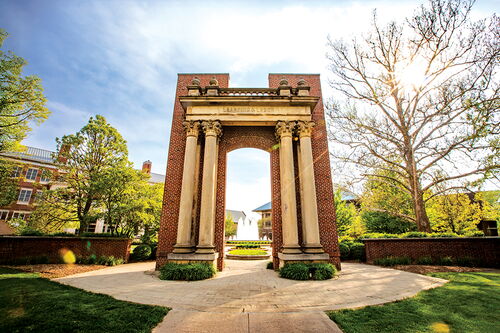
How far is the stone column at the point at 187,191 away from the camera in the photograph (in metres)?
9.46

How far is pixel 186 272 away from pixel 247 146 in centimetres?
727

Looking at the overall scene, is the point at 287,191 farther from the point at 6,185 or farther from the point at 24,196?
the point at 24,196

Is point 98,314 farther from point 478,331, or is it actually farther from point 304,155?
point 304,155

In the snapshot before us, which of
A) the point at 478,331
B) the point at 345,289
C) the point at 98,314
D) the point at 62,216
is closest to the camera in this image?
the point at 478,331

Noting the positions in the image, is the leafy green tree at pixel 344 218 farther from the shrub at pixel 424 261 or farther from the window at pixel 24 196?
the window at pixel 24 196

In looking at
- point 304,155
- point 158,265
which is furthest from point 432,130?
point 158,265

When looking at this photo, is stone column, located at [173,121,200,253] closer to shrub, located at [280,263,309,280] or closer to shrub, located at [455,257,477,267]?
shrub, located at [280,263,309,280]

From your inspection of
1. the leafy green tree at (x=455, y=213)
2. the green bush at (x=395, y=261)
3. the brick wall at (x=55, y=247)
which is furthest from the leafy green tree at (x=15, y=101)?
the leafy green tree at (x=455, y=213)

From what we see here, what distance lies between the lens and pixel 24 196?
28.8 m

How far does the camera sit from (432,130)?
13797 mm

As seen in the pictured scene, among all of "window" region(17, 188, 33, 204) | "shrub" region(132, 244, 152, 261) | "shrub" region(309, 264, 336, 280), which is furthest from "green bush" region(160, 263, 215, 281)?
"window" region(17, 188, 33, 204)

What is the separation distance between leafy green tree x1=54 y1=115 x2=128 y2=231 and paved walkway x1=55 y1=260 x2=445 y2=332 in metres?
9.33

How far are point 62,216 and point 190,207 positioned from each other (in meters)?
12.5

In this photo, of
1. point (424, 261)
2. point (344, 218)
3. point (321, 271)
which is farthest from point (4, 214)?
point (424, 261)
